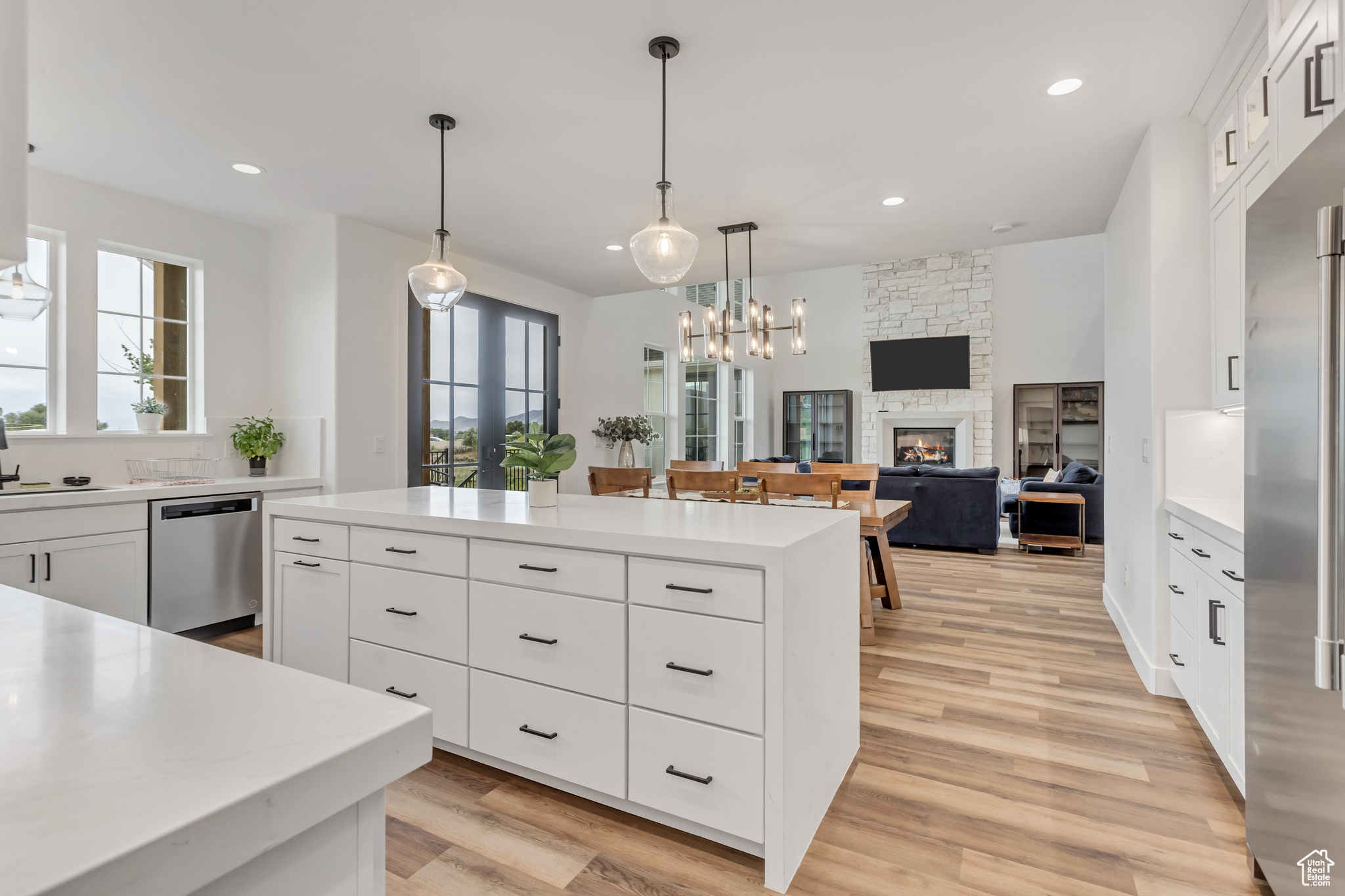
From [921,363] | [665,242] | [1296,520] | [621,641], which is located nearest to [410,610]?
[621,641]

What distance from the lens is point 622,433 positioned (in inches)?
253

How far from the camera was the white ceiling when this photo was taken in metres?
2.14

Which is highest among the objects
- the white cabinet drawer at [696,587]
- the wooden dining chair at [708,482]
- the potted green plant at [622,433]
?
the potted green plant at [622,433]

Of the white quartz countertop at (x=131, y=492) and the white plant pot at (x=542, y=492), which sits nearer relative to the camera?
the white plant pot at (x=542, y=492)

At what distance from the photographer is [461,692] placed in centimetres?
213

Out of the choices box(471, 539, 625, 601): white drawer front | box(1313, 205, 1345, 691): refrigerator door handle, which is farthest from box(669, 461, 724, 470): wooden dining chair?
box(1313, 205, 1345, 691): refrigerator door handle

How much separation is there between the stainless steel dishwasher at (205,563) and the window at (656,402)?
14.3ft

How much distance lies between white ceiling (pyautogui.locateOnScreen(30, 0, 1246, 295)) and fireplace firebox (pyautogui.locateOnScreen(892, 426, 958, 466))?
6.16 m

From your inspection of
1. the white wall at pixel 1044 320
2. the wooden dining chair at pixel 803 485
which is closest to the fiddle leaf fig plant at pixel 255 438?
the wooden dining chair at pixel 803 485

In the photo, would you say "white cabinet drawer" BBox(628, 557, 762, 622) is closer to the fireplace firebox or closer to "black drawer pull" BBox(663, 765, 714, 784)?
"black drawer pull" BBox(663, 765, 714, 784)

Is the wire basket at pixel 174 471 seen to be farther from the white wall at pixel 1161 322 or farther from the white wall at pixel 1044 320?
the white wall at pixel 1044 320

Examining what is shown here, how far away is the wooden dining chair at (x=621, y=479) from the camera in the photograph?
4.28 meters

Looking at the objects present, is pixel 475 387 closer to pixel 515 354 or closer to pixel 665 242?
pixel 515 354

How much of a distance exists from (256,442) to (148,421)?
53 centimetres
